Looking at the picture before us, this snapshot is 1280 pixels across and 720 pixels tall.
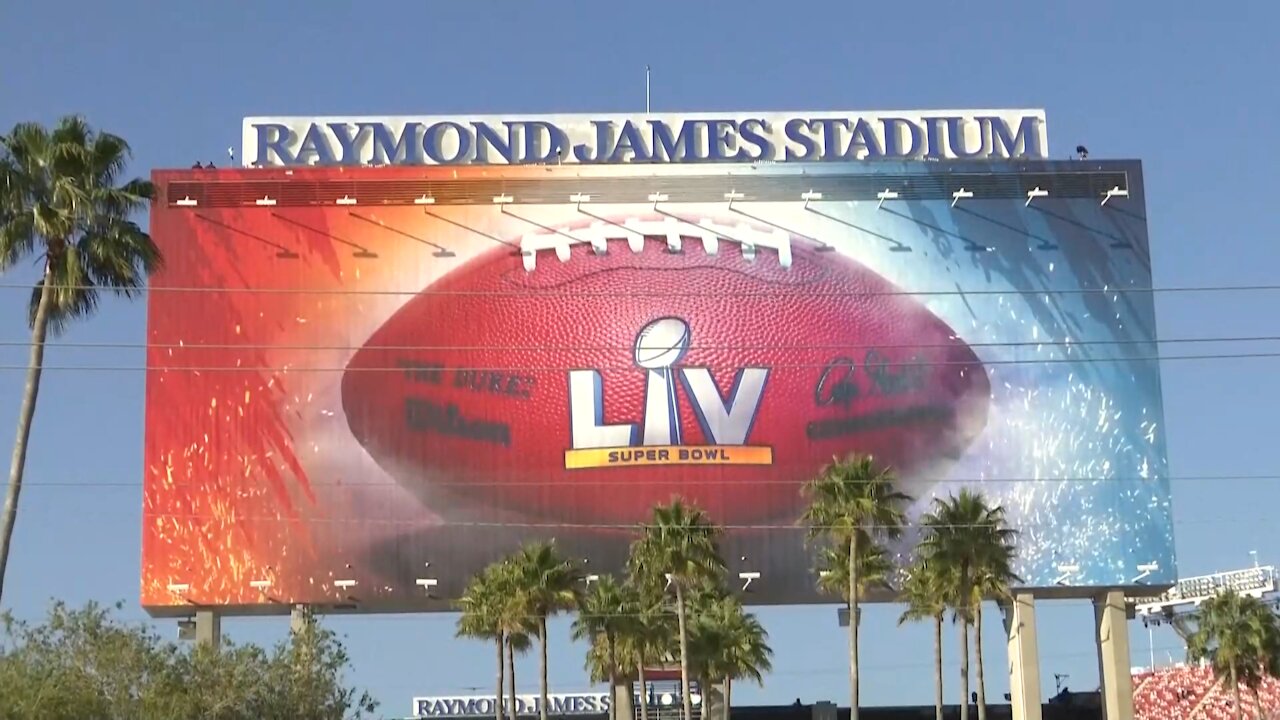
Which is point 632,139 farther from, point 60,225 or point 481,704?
point 481,704

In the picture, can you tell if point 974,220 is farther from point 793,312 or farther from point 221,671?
point 221,671

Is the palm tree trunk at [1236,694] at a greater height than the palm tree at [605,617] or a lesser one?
lesser

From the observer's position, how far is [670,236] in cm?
8931

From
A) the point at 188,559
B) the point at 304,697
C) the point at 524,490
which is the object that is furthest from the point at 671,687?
the point at 304,697

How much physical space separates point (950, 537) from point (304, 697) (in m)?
24.0

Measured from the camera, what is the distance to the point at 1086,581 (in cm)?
8750

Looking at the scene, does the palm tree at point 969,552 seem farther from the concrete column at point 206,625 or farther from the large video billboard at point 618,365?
the concrete column at point 206,625

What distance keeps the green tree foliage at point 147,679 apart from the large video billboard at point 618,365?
602 inches

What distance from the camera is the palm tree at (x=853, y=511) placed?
7131cm

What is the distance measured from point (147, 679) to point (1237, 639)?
171ft

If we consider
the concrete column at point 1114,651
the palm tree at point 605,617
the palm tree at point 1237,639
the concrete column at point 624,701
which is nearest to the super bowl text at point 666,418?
the palm tree at point 605,617

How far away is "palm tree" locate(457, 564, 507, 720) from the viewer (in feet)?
250

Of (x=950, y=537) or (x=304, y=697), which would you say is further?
(x=950, y=537)

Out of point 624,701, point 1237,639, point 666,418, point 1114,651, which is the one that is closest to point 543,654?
point 624,701
